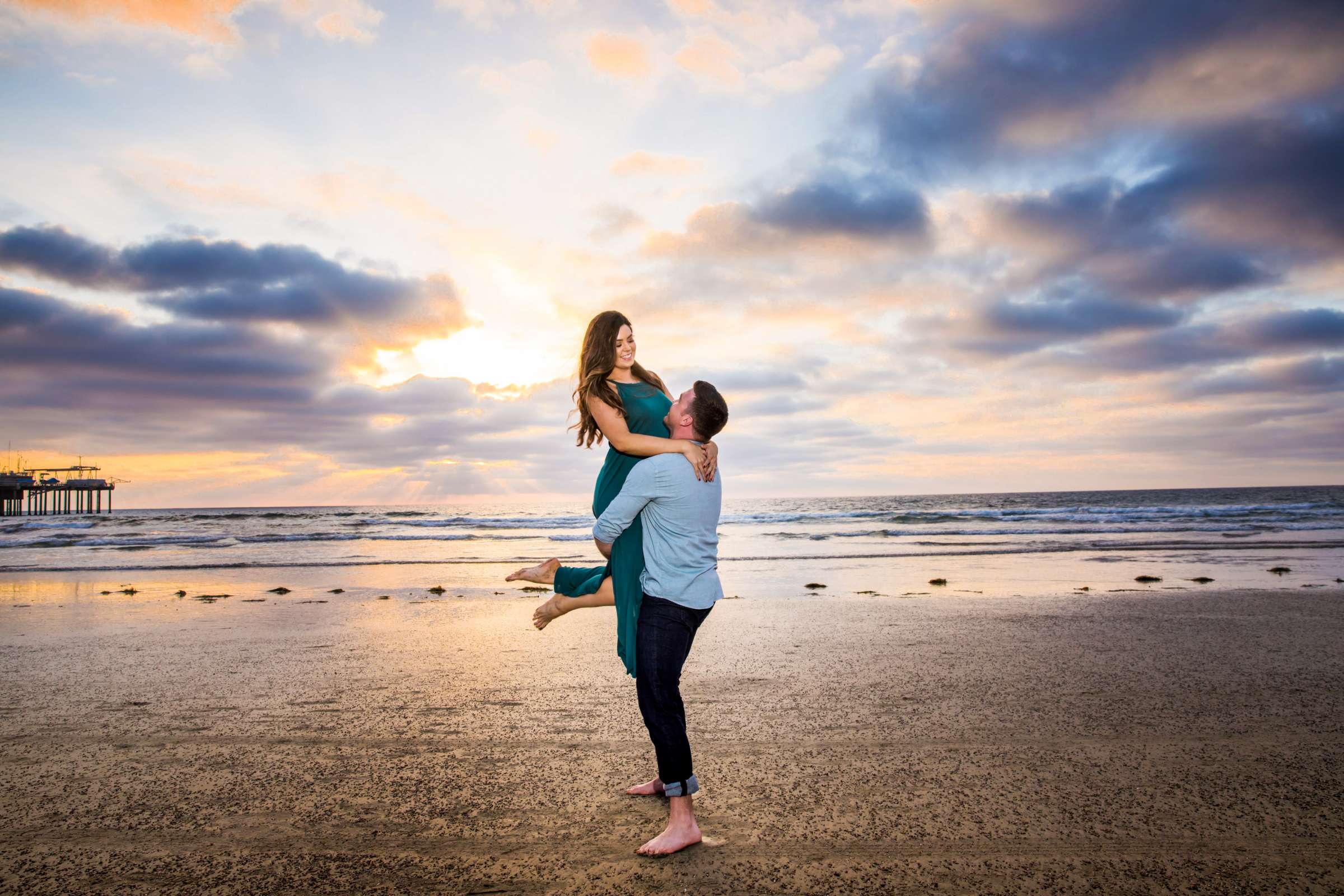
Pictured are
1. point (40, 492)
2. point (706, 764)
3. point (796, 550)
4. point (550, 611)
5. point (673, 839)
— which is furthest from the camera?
point (40, 492)

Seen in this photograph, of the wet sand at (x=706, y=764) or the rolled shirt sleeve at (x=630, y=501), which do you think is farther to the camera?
the rolled shirt sleeve at (x=630, y=501)

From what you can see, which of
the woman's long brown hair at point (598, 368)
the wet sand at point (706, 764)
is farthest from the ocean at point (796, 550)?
the woman's long brown hair at point (598, 368)

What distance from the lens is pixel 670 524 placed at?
122 inches

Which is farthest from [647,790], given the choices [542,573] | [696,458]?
[696,458]

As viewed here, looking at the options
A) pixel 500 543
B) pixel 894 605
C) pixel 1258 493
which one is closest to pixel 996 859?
pixel 894 605

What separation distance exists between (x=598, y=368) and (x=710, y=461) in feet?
2.35

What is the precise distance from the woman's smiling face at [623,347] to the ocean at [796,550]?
7941 millimetres

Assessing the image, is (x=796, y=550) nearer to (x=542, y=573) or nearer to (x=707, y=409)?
(x=542, y=573)

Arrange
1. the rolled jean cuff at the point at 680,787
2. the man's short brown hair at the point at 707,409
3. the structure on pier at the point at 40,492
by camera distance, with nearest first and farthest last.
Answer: the rolled jean cuff at the point at 680,787, the man's short brown hair at the point at 707,409, the structure on pier at the point at 40,492

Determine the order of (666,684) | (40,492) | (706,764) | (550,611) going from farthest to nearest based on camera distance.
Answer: (40,492), (706,764), (550,611), (666,684)

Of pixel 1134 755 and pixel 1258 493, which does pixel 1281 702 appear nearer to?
pixel 1134 755

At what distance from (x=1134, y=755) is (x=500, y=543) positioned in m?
21.6

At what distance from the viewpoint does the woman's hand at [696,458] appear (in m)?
3.06

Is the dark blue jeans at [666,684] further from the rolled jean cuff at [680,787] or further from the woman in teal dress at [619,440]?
the woman in teal dress at [619,440]
